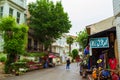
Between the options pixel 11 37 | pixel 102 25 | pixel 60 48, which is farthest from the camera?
pixel 60 48

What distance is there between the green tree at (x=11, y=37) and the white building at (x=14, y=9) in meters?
4.64

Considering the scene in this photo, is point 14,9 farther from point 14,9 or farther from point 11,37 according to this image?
point 11,37

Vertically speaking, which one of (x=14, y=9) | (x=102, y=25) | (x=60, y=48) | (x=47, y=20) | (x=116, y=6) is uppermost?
(x=14, y=9)

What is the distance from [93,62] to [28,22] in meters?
25.8

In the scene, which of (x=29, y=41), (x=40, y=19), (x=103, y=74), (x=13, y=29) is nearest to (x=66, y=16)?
(x=40, y=19)

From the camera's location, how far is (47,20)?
42.7m

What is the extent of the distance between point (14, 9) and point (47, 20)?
916cm

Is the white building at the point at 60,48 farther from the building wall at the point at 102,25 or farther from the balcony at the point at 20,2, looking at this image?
the building wall at the point at 102,25

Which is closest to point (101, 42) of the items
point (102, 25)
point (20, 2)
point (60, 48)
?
point (102, 25)

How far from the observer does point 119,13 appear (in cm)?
883

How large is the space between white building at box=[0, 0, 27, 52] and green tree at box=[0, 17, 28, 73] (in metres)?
4.64

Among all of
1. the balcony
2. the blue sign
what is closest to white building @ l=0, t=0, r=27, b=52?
the balcony

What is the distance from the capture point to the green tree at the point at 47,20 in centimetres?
4203

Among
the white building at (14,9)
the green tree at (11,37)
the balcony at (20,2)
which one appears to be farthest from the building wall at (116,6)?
the balcony at (20,2)
